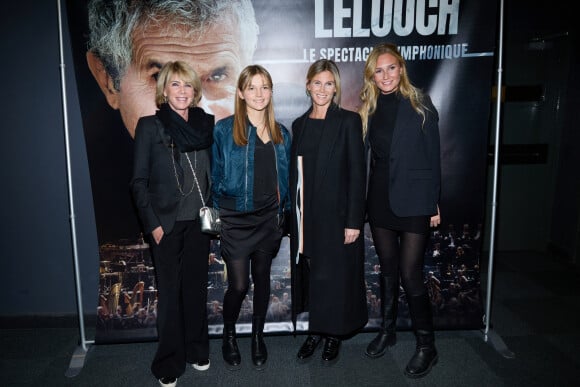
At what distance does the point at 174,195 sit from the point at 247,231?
44cm

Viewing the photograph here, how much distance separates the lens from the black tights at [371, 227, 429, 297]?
242 cm

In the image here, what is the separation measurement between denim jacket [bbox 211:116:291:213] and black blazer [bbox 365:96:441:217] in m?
0.60

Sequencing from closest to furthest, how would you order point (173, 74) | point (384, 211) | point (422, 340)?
point (173, 74) < point (384, 211) < point (422, 340)

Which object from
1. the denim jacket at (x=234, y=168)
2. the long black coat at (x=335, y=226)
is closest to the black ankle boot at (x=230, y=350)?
the long black coat at (x=335, y=226)

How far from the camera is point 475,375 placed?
2.48m

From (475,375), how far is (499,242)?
249 centimetres

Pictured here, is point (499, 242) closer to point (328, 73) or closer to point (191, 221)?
point (328, 73)

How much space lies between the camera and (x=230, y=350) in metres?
2.60

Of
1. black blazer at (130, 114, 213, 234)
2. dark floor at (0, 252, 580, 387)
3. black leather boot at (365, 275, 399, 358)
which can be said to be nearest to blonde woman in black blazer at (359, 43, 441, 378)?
black leather boot at (365, 275, 399, 358)

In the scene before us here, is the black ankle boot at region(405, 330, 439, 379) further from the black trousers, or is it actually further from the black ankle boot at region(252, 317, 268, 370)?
the black trousers

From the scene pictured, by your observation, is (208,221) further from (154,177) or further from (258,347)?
(258,347)

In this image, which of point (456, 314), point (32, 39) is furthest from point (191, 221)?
Result: point (456, 314)

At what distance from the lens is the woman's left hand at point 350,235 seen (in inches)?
92.6

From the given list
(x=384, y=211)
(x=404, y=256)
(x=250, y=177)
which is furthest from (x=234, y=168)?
(x=404, y=256)
